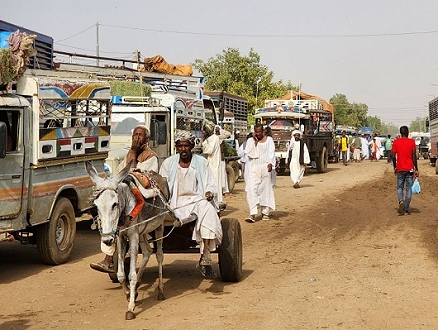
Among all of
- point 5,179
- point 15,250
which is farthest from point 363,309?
point 15,250

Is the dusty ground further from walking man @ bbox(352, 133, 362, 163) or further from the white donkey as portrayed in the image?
walking man @ bbox(352, 133, 362, 163)

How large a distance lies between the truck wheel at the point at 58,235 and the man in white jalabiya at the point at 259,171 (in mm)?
4834

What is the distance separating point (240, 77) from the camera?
50.7 meters

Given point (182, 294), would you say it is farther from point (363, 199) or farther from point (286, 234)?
point (363, 199)

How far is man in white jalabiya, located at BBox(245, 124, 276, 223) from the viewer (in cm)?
1471

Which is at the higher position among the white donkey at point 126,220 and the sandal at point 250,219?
the white donkey at point 126,220

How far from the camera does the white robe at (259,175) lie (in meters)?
14.7

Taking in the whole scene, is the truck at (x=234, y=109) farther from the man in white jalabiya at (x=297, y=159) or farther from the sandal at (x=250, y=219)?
the sandal at (x=250, y=219)

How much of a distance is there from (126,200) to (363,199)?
43.2ft

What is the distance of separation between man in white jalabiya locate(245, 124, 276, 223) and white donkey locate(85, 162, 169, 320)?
6.75 metres

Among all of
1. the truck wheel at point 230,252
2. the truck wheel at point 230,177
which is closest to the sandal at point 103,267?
the truck wheel at point 230,252

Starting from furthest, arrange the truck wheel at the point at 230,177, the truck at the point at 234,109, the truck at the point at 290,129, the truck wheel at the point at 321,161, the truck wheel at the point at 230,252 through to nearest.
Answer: the truck wheel at the point at 321,161 → the truck at the point at 234,109 → the truck at the point at 290,129 → the truck wheel at the point at 230,177 → the truck wheel at the point at 230,252

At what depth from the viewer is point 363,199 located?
1931 centimetres

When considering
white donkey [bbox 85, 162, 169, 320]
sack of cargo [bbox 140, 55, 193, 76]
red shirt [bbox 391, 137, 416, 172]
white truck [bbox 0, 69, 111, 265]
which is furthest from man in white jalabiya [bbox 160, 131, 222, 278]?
sack of cargo [bbox 140, 55, 193, 76]
